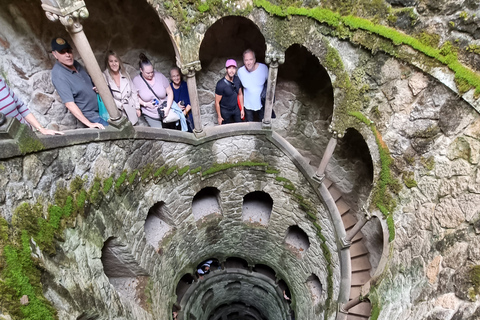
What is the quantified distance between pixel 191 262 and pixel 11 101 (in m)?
6.64

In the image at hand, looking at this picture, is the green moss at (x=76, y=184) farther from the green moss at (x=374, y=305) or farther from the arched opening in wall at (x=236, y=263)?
the arched opening in wall at (x=236, y=263)

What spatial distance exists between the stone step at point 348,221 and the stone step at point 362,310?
6.16ft

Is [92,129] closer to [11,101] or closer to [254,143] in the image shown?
[11,101]

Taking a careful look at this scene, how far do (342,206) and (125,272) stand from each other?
19.1 feet

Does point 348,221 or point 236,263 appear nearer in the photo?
point 348,221

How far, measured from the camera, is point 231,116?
23.2 ft

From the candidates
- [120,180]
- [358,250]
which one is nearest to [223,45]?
[120,180]

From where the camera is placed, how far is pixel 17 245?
3.23 metres

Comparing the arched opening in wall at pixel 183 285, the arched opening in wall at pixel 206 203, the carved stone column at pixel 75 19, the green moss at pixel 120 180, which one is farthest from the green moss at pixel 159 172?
the arched opening in wall at pixel 183 285

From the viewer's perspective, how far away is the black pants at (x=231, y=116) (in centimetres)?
692

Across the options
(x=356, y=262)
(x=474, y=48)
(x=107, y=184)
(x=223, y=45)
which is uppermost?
(x=223, y=45)

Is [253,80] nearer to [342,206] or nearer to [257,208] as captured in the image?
[342,206]

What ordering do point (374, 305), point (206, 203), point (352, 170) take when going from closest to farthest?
point (374, 305) → point (352, 170) → point (206, 203)

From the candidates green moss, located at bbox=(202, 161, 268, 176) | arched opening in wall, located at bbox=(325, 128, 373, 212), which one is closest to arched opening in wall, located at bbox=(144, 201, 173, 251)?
green moss, located at bbox=(202, 161, 268, 176)
